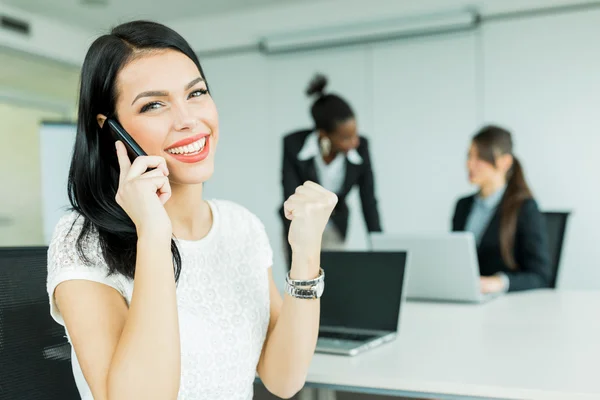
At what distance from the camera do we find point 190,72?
1.25 meters

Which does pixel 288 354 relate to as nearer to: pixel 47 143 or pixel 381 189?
pixel 381 189

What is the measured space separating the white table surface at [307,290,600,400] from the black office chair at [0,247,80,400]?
0.56m

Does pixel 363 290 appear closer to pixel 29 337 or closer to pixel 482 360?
pixel 482 360

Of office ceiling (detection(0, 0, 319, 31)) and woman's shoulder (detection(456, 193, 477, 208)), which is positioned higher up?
office ceiling (detection(0, 0, 319, 31))

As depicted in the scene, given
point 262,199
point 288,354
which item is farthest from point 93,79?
point 262,199

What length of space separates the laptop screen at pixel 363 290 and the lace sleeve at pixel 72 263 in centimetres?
86

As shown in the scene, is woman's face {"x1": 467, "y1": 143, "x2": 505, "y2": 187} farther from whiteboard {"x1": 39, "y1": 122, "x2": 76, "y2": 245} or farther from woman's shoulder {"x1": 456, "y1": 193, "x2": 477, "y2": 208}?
whiteboard {"x1": 39, "y1": 122, "x2": 76, "y2": 245}

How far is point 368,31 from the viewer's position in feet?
16.8

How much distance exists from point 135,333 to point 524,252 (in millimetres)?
2381

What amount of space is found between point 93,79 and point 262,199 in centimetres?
444

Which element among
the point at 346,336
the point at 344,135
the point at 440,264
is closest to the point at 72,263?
the point at 346,336

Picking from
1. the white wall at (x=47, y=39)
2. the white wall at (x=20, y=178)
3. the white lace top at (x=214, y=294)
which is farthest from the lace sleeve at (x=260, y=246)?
the white wall at (x=20, y=178)

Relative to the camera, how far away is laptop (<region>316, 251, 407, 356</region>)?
1771 millimetres

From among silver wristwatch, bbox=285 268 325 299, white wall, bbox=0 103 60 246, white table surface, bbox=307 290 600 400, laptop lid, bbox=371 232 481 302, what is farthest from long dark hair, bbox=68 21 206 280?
white wall, bbox=0 103 60 246
